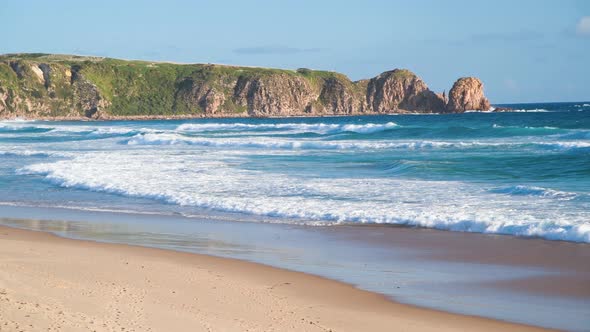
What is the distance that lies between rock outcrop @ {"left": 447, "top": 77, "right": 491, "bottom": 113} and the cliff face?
0.15 m

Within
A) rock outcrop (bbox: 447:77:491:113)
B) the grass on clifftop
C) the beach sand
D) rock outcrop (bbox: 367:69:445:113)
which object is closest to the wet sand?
the beach sand

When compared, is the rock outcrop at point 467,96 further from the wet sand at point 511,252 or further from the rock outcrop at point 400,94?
the wet sand at point 511,252

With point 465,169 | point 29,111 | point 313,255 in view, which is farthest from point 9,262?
point 29,111

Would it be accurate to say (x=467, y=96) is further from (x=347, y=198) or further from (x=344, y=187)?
(x=347, y=198)

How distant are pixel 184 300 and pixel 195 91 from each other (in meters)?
114

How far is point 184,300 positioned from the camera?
292 inches

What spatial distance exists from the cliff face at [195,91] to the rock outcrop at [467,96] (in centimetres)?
15

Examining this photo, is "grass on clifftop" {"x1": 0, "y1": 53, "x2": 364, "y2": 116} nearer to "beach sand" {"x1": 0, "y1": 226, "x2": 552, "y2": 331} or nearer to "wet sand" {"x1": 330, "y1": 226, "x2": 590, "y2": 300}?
"wet sand" {"x1": 330, "y1": 226, "x2": 590, "y2": 300}

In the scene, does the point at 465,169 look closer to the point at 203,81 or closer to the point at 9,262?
the point at 9,262

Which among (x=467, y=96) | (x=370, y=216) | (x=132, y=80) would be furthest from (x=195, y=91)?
(x=370, y=216)

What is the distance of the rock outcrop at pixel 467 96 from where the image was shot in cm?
11444

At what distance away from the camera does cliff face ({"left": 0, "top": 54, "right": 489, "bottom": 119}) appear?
10725 centimetres

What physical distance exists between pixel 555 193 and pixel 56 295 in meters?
10.8

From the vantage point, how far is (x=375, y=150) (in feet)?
103
